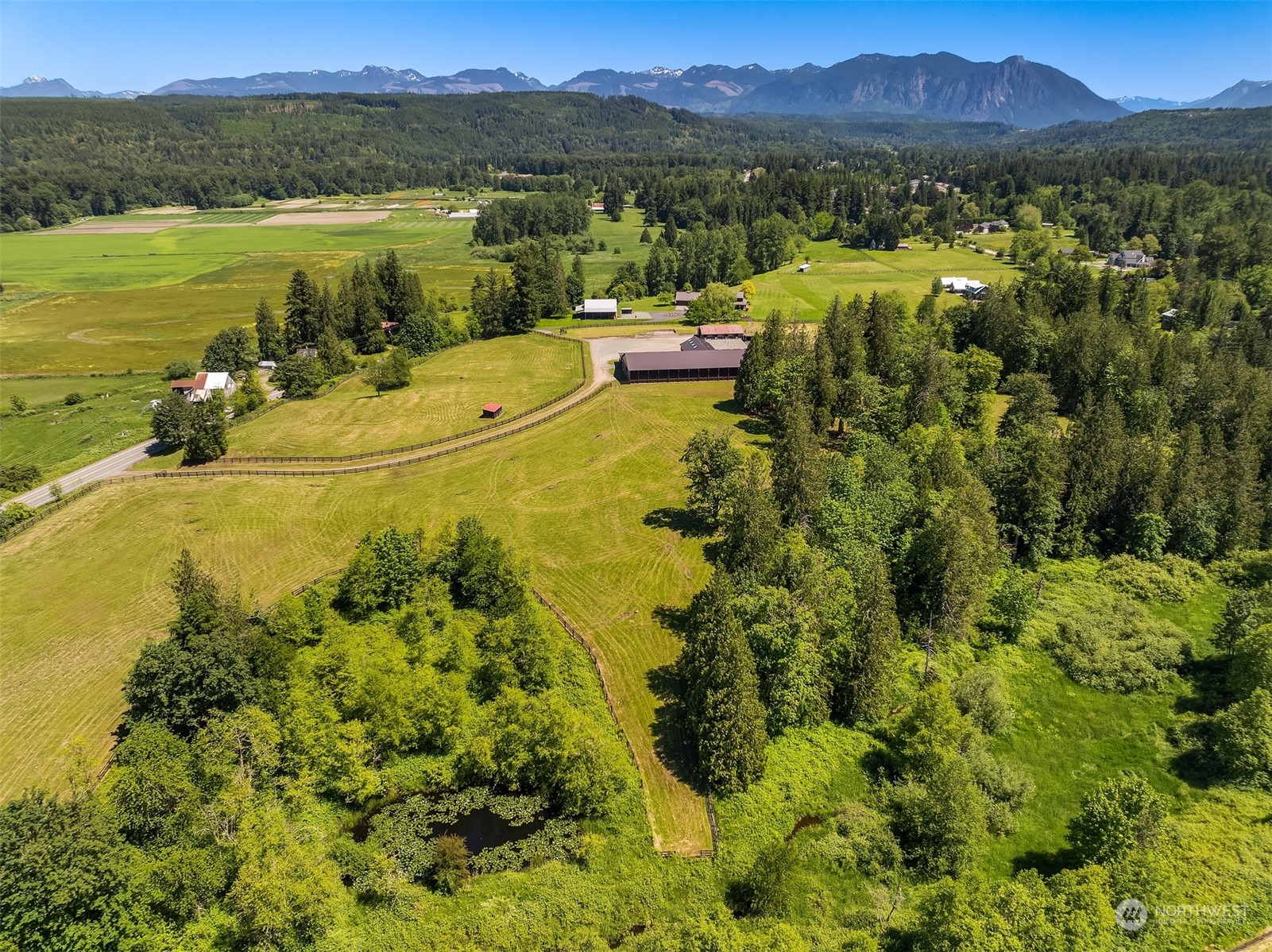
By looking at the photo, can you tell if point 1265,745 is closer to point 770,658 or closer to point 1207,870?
point 1207,870

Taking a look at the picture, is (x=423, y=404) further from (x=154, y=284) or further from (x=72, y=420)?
(x=154, y=284)

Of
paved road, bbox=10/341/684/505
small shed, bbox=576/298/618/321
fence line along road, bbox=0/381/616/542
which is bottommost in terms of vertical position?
fence line along road, bbox=0/381/616/542

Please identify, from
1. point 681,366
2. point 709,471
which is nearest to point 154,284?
point 681,366

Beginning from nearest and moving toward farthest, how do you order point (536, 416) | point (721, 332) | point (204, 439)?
1. point (204, 439)
2. point (536, 416)
3. point (721, 332)

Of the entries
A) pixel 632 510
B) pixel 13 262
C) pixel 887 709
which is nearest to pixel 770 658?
pixel 887 709

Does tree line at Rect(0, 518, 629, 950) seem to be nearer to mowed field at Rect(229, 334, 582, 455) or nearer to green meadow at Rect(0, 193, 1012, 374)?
mowed field at Rect(229, 334, 582, 455)

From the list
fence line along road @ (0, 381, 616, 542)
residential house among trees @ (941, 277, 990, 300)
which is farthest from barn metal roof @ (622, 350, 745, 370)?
residential house among trees @ (941, 277, 990, 300)
